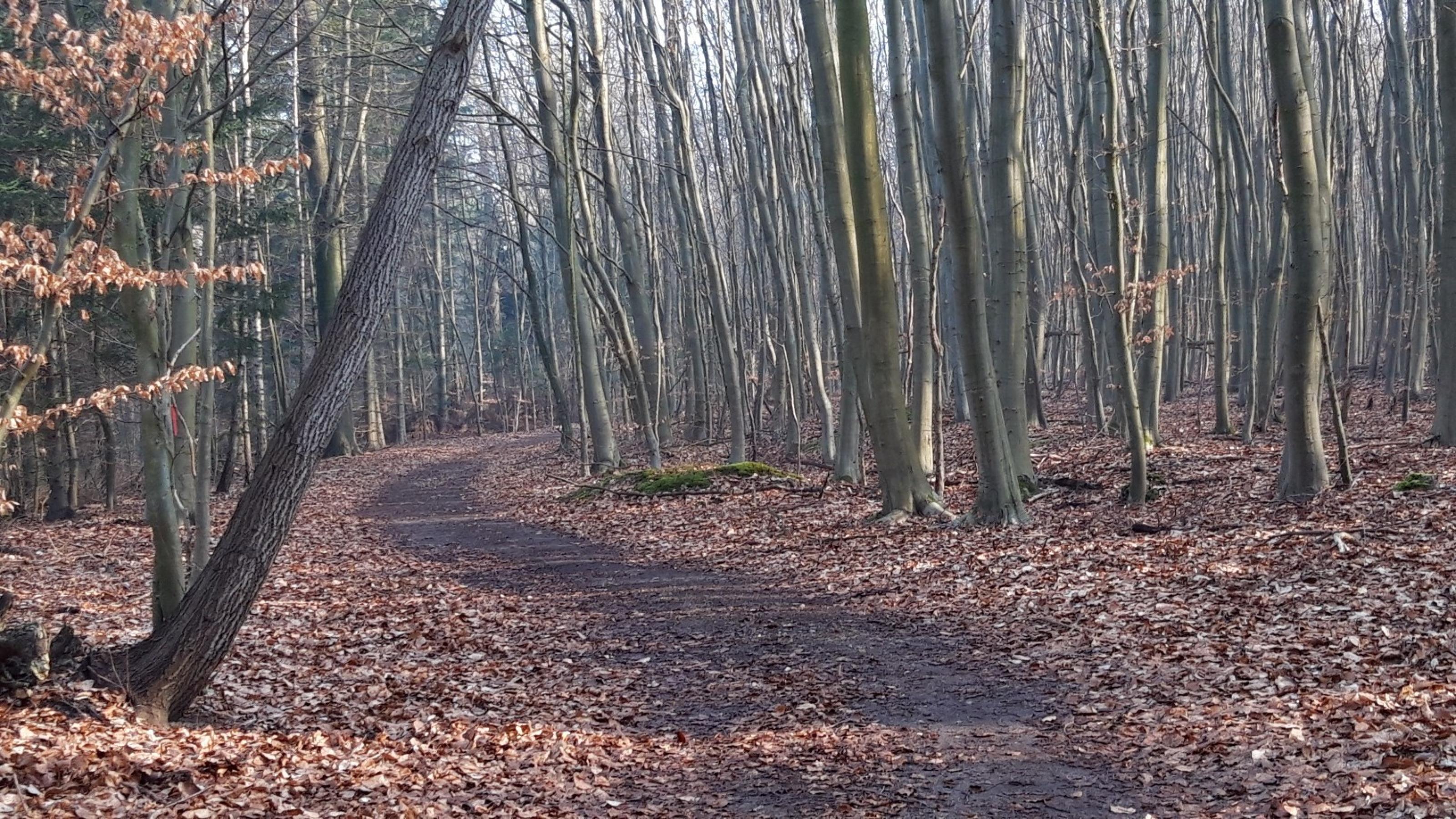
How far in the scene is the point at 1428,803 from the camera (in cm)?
410

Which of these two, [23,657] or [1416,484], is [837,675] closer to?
[23,657]

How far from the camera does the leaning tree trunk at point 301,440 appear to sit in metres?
6.38

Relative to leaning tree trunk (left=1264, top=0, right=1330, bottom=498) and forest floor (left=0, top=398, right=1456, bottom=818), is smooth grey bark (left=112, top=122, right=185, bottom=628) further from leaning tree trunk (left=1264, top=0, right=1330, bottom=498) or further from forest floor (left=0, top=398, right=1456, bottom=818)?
leaning tree trunk (left=1264, top=0, right=1330, bottom=498)

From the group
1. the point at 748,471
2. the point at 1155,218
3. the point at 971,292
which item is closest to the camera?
the point at 971,292

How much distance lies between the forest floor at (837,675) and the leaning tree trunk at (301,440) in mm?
327

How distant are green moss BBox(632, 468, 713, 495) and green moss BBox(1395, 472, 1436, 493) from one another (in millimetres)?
9378

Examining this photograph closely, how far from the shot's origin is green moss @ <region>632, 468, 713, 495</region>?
17.0 metres

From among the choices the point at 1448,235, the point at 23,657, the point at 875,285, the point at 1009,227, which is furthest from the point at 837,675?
the point at 1448,235

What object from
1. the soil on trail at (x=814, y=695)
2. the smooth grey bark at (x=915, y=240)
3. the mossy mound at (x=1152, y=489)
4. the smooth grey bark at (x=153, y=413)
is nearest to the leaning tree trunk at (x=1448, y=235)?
the mossy mound at (x=1152, y=489)

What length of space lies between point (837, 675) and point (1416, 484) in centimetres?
677

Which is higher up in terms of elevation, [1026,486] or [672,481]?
[672,481]

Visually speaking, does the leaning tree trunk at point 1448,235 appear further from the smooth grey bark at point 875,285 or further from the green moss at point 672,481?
the green moss at point 672,481

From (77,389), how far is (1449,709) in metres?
20.6

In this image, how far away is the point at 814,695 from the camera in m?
6.89
